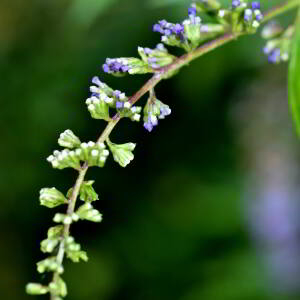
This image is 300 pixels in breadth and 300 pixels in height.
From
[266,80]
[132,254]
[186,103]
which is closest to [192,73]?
[186,103]

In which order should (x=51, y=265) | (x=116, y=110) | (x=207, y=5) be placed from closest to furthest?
(x=51, y=265) < (x=116, y=110) < (x=207, y=5)

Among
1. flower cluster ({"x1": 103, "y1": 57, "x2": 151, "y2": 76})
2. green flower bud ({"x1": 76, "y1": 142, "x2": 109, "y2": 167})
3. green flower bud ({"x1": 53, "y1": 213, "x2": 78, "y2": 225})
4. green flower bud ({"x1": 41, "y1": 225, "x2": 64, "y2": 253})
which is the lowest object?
green flower bud ({"x1": 41, "y1": 225, "x2": 64, "y2": 253})

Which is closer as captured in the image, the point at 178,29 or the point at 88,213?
the point at 88,213

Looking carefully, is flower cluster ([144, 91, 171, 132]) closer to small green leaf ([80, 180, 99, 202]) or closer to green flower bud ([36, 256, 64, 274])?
small green leaf ([80, 180, 99, 202])

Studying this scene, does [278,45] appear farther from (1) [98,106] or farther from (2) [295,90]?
(1) [98,106]

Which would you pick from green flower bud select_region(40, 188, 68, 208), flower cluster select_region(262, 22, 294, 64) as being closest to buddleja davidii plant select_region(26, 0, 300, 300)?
green flower bud select_region(40, 188, 68, 208)

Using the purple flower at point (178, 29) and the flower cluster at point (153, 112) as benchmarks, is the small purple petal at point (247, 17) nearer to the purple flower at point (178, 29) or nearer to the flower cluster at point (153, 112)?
the purple flower at point (178, 29)

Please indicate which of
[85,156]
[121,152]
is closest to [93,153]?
[85,156]

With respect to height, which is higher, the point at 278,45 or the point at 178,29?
the point at 278,45

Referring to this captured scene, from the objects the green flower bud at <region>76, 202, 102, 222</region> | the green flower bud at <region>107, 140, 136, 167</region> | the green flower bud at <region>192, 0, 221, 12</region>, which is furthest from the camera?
the green flower bud at <region>192, 0, 221, 12</region>
